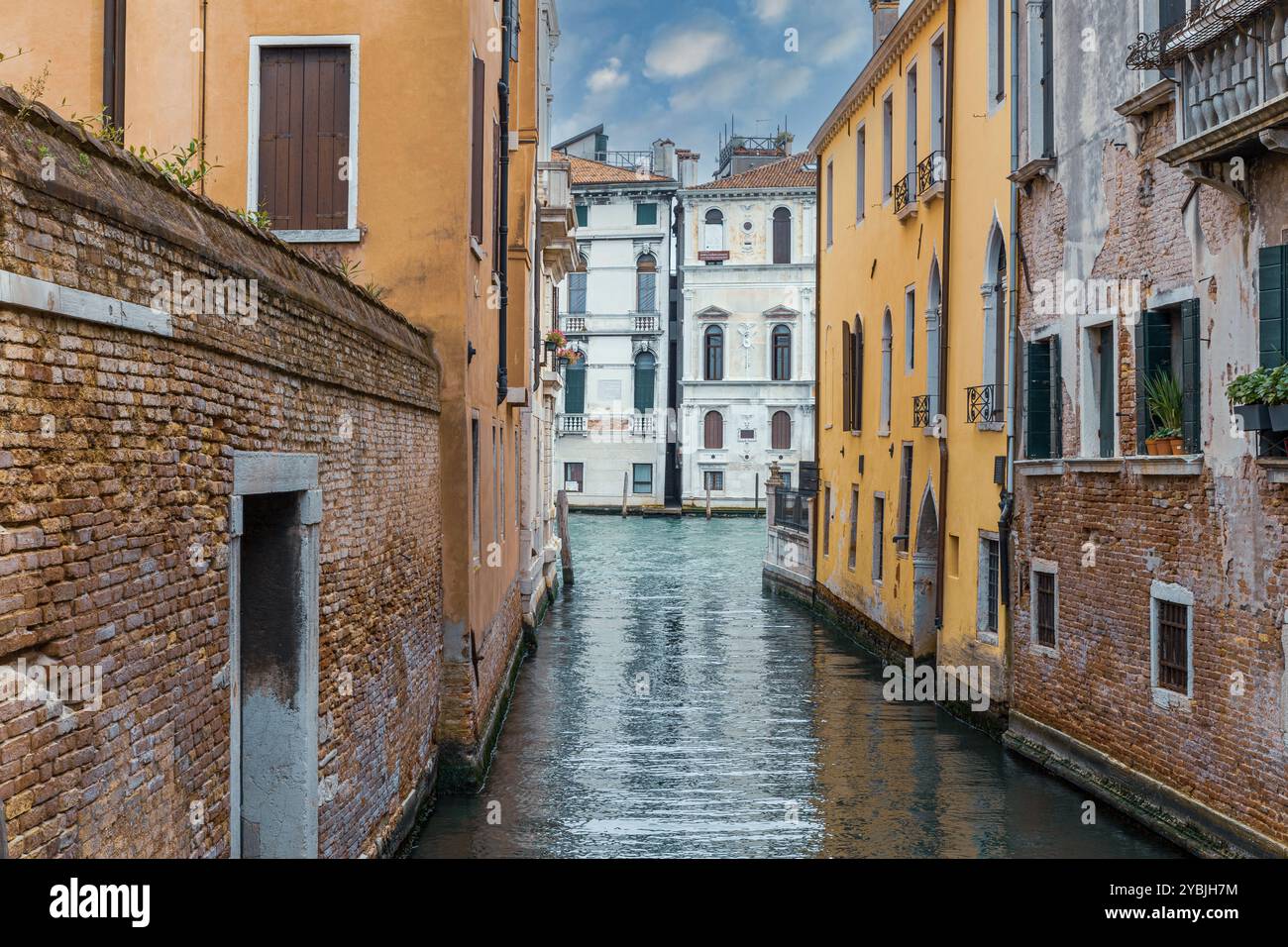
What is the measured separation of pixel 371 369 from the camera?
7.14 m

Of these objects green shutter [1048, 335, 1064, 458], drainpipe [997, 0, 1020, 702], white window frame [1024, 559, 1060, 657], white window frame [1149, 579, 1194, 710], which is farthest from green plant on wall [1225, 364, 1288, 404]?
drainpipe [997, 0, 1020, 702]

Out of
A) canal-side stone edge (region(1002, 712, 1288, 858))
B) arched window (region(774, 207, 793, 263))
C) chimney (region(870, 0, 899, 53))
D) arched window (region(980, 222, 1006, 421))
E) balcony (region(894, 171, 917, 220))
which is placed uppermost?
arched window (region(774, 207, 793, 263))

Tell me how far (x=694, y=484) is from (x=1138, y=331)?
3579 cm

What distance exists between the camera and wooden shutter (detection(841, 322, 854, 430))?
20.2m

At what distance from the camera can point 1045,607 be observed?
36.4 feet

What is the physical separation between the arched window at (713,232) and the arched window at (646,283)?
2274mm

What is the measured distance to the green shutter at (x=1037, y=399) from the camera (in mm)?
11133

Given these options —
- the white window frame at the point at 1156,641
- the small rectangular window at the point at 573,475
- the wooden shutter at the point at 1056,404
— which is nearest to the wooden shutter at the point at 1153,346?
the white window frame at the point at 1156,641

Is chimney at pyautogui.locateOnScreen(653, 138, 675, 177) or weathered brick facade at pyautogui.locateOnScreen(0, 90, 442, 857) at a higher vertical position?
chimney at pyautogui.locateOnScreen(653, 138, 675, 177)

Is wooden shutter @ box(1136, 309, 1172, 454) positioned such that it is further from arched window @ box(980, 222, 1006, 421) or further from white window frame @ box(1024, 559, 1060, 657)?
arched window @ box(980, 222, 1006, 421)

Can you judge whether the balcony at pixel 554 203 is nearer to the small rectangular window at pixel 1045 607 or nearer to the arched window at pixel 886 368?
the arched window at pixel 886 368

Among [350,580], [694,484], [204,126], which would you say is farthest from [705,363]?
[350,580]

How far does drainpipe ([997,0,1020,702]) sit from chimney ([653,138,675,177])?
1374 inches
